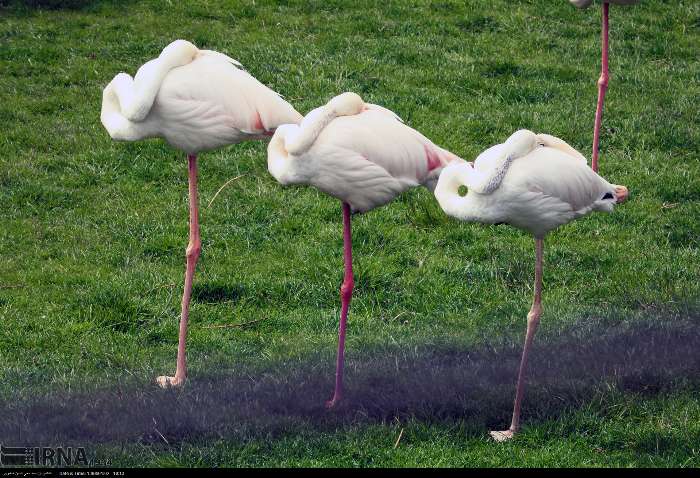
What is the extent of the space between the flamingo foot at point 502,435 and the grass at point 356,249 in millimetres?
44

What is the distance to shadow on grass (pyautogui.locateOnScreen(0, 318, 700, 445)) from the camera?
14.9ft

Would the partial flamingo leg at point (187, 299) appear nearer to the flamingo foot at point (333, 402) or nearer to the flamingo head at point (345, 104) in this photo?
the flamingo foot at point (333, 402)

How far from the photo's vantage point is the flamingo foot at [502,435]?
14.8 feet

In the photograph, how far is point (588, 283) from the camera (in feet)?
20.5

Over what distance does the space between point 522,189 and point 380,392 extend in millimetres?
1192

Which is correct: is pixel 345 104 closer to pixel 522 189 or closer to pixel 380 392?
pixel 522 189

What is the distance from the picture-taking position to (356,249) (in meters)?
6.68

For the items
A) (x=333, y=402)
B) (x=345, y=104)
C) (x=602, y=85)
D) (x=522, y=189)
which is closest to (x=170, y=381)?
(x=333, y=402)

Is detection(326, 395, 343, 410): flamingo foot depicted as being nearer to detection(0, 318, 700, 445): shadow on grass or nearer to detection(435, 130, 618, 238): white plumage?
detection(0, 318, 700, 445): shadow on grass

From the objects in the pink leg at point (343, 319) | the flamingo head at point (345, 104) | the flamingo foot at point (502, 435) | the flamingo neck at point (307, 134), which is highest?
the flamingo head at point (345, 104)

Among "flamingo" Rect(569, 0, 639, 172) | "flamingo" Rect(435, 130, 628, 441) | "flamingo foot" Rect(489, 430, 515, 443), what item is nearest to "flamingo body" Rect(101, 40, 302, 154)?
"flamingo" Rect(435, 130, 628, 441)

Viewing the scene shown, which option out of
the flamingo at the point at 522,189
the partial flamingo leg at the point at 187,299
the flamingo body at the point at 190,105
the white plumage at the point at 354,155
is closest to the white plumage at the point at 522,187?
the flamingo at the point at 522,189

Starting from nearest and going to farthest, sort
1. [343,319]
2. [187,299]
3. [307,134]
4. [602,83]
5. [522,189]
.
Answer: [522,189] < [307,134] < [343,319] < [187,299] < [602,83]

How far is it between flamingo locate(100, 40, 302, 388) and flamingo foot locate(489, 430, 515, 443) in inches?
59.1
